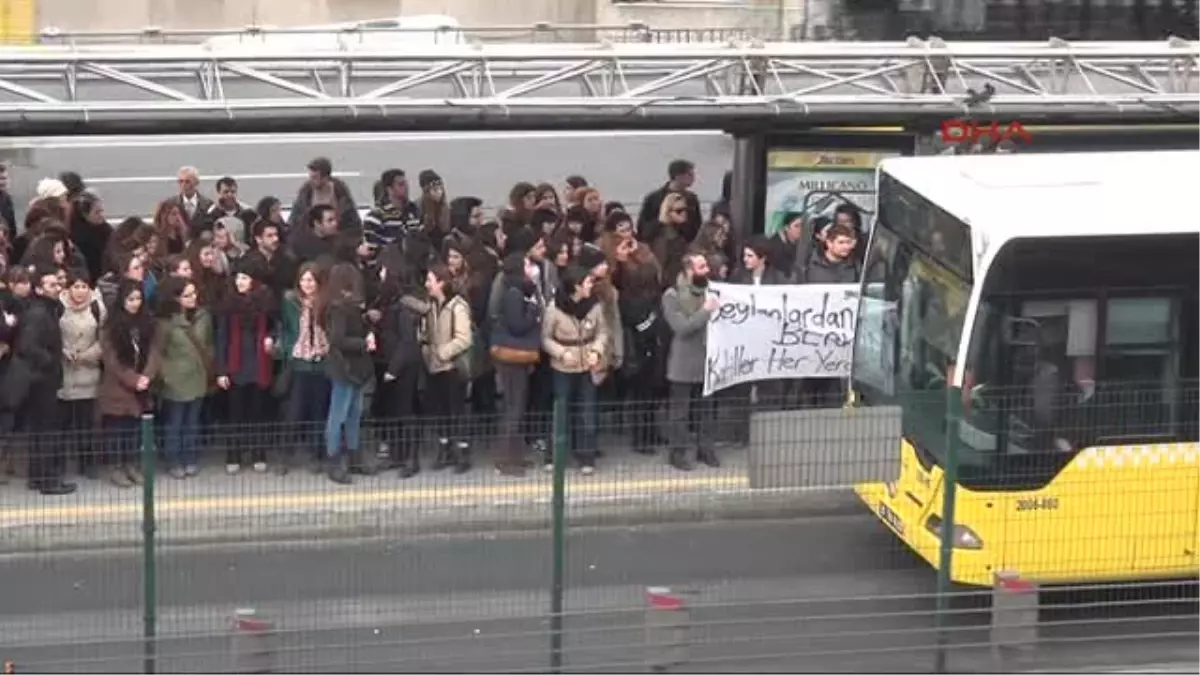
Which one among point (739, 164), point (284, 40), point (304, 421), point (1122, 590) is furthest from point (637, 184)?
point (1122, 590)

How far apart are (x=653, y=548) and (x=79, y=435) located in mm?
3783

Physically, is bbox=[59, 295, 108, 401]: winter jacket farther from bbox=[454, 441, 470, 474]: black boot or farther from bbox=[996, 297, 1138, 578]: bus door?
bbox=[996, 297, 1138, 578]: bus door

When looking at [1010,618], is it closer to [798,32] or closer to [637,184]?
[798,32]

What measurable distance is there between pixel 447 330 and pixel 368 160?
48.4 ft

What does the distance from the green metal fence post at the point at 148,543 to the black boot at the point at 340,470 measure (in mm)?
1584

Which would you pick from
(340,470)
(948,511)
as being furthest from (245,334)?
(948,511)

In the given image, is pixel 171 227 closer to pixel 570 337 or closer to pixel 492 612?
pixel 570 337

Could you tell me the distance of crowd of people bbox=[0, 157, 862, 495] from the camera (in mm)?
14000

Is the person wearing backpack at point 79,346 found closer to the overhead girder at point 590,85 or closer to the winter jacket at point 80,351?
the winter jacket at point 80,351

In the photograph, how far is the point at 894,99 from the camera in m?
16.4

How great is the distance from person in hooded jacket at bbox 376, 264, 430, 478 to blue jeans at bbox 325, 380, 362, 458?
25 centimetres

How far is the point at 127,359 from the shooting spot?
1422 centimetres

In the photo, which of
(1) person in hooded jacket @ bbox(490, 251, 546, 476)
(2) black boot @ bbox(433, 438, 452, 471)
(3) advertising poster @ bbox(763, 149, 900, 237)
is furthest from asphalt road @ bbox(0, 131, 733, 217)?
(2) black boot @ bbox(433, 438, 452, 471)

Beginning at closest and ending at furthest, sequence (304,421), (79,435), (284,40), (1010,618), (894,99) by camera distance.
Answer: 1. (1010,618)
2. (79,435)
3. (304,421)
4. (894,99)
5. (284,40)
